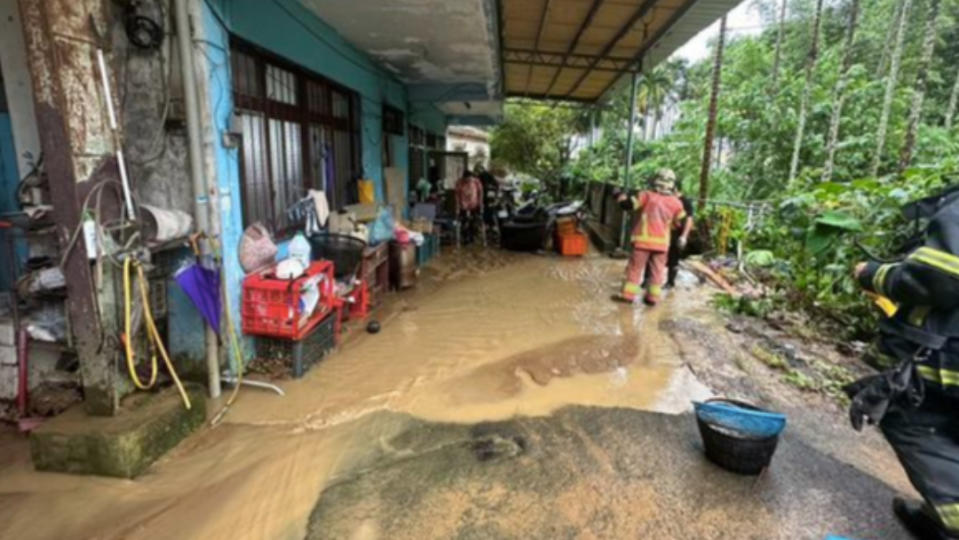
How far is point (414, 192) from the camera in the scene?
10062 mm

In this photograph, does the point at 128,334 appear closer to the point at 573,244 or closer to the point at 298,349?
the point at 298,349

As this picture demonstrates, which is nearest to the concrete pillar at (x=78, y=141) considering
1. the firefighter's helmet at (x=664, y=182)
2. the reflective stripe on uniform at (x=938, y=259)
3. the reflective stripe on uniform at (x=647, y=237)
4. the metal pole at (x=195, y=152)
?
the metal pole at (x=195, y=152)

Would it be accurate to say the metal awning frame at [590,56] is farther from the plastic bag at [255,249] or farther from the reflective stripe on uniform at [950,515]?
the reflective stripe on uniform at [950,515]

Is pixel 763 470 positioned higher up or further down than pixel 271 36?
further down

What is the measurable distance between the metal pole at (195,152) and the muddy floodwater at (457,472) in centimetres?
33

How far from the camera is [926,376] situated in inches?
85.3

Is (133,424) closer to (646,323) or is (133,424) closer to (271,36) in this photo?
(271,36)

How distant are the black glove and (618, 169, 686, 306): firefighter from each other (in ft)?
12.2

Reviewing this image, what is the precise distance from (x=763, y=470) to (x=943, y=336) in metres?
1.15

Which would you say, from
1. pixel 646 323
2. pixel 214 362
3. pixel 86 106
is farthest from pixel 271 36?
pixel 646 323

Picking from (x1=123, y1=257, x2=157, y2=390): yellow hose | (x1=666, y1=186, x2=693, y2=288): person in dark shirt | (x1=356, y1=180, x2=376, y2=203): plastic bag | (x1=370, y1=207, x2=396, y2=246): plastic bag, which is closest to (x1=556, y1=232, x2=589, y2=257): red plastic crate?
(x1=666, y1=186, x2=693, y2=288): person in dark shirt

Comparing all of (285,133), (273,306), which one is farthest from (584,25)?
(273,306)

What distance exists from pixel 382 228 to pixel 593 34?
4500 millimetres

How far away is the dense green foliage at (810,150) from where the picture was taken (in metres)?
4.85
